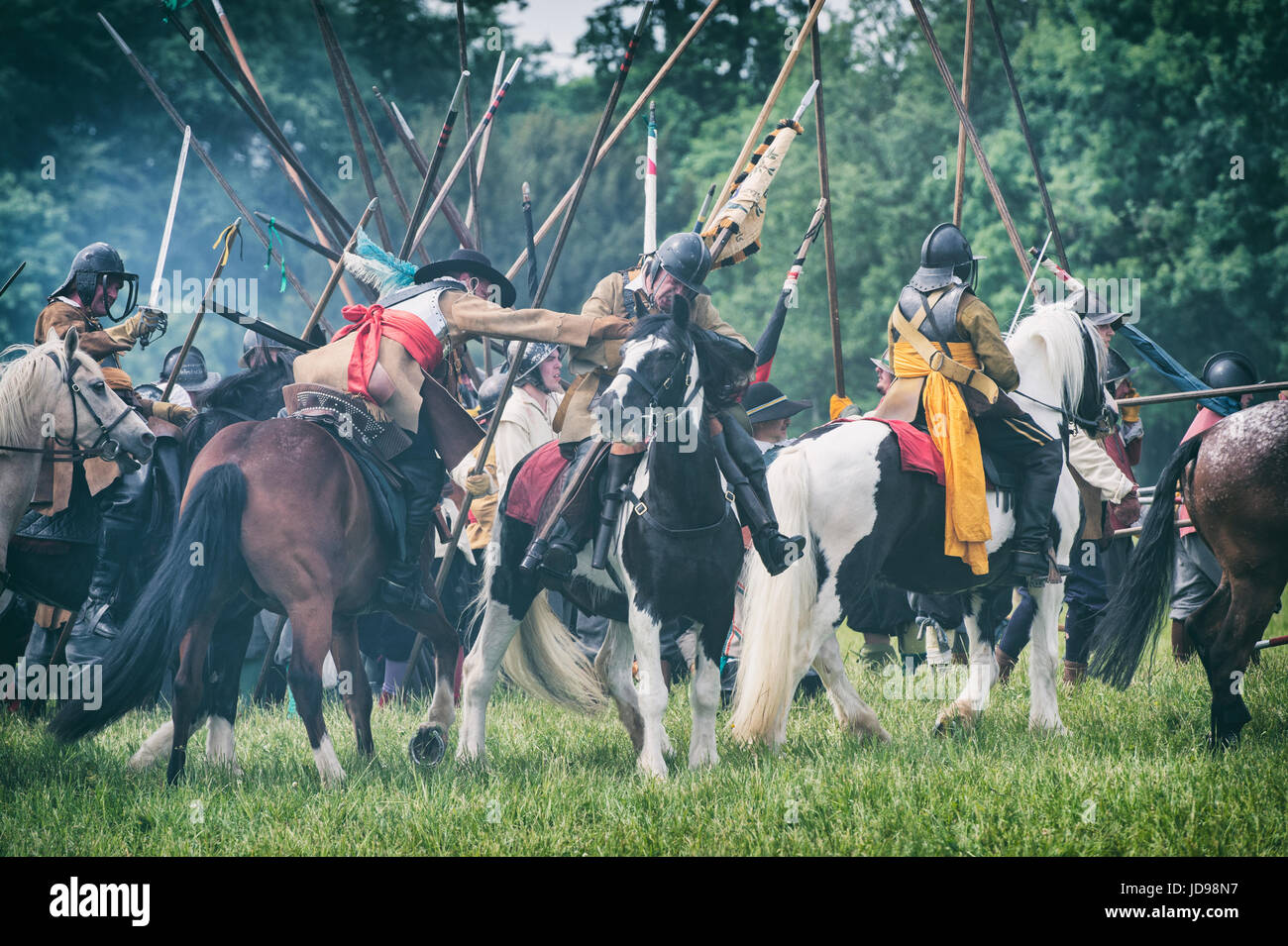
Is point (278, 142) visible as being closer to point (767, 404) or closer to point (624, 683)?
point (767, 404)

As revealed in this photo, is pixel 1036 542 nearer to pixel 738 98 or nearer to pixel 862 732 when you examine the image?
pixel 862 732

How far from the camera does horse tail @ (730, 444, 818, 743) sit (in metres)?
6.85

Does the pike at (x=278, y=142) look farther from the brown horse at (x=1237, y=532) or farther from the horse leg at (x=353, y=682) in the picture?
the brown horse at (x=1237, y=532)

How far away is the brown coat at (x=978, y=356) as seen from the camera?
7.30m

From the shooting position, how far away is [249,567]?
632 centimetres

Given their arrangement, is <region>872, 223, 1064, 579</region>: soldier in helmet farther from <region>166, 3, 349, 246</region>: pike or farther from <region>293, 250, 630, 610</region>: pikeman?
<region>166, 3, 349, 246</region>: pike

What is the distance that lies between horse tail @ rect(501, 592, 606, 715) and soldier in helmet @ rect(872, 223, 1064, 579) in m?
2.25

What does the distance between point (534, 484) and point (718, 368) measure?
1243 millimetres

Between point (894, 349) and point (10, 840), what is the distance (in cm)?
518

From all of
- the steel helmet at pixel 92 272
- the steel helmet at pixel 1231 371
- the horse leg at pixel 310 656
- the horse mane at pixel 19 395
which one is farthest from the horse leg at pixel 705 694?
the steel helmet at pixel 1231 371

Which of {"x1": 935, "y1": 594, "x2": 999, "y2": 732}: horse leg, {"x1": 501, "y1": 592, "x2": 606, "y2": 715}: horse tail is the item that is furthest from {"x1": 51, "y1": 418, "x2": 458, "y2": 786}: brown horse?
{"x1": 935, "y1": 594, "x2": 999, "y2": 732}: horse leg

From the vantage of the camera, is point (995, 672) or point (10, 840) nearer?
point (10, 840)
